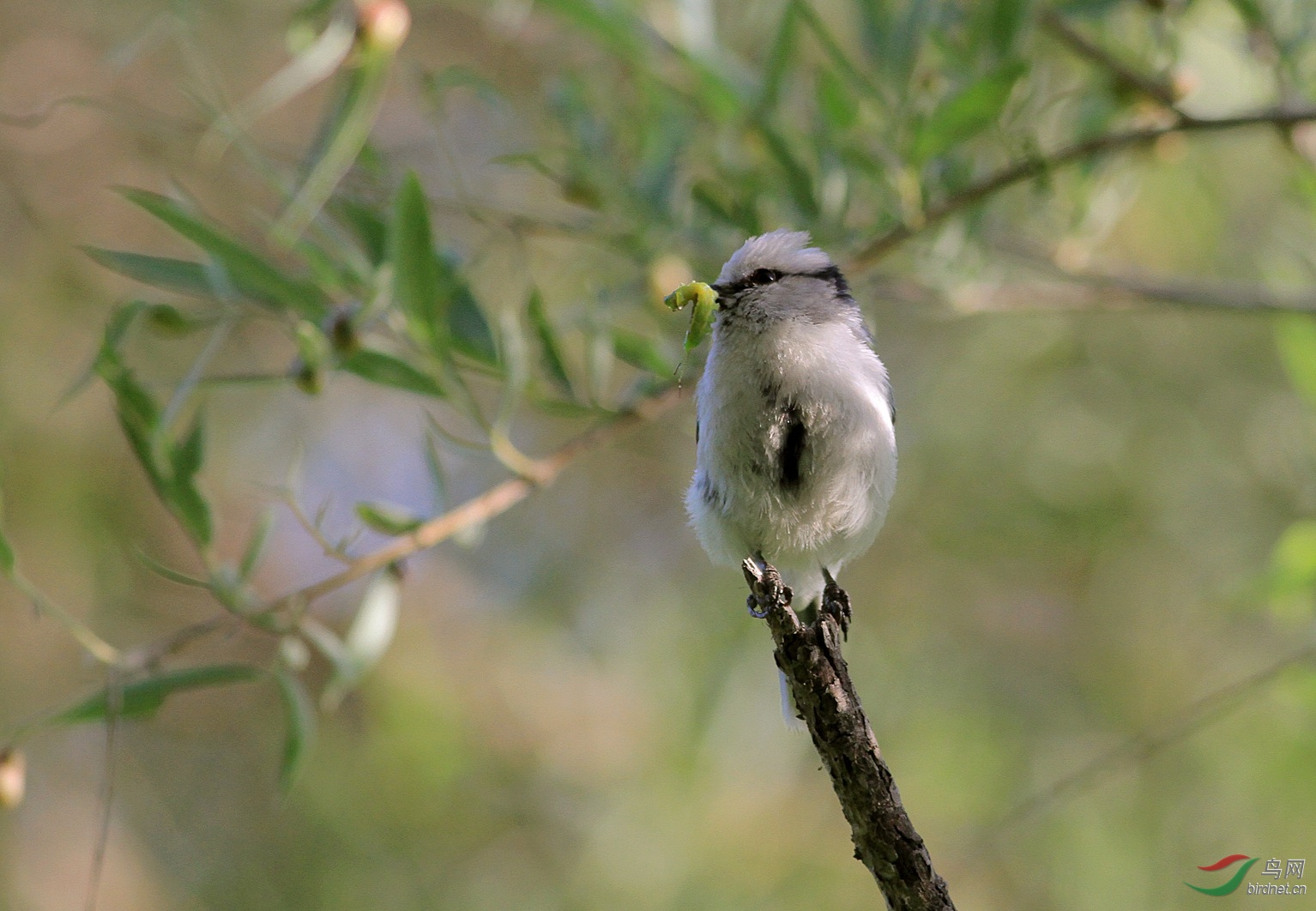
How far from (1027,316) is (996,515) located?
1.94 ft

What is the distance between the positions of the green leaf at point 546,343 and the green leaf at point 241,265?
1.14 ft

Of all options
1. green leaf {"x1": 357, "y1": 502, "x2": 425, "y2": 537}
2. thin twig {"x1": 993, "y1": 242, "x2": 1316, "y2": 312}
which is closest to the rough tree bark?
green leaf {"x1": 357, "y1": 502, "x2": 425, "y2": 537}

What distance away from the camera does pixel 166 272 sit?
75.6 inches

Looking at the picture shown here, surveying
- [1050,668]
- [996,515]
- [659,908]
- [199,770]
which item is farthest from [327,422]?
[1050,668]

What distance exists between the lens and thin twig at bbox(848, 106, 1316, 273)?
74.4 inches

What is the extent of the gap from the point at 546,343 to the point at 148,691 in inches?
32.8

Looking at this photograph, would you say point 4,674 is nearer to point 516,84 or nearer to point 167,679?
point 167,679

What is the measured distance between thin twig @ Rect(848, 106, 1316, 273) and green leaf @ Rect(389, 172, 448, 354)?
2.59 ft

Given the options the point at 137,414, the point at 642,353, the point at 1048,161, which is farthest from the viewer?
the point at 642,353

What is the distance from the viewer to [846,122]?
6.65ft

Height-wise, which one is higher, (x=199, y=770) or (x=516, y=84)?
(x=516, y=84)

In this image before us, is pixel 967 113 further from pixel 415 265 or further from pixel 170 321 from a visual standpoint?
pixel 170 321

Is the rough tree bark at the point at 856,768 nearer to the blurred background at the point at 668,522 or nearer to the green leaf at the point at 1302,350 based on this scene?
the blurred background at the point at 668,522

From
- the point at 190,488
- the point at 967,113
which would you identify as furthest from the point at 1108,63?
the point at 190,488
